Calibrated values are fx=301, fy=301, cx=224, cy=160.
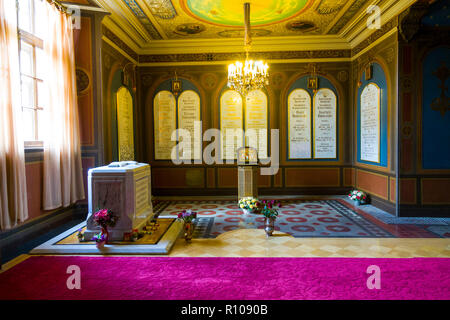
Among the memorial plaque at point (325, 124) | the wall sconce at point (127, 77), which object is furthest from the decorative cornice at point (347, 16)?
the wall sconce at point (127, 77)

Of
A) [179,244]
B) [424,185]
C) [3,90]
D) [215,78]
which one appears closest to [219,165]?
[215,78]

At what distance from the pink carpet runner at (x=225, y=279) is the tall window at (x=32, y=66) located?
1952mm

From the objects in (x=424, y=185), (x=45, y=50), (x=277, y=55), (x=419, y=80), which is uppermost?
(x=277, y=55)

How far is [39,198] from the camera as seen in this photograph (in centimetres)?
422

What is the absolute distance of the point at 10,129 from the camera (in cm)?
341

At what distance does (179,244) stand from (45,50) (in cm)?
329

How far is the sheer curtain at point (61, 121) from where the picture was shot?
427 centimetres

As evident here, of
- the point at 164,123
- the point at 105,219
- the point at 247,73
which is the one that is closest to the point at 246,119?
the point at 164,123

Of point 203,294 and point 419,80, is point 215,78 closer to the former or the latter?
point 419,80

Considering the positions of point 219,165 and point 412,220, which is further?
point 219,165

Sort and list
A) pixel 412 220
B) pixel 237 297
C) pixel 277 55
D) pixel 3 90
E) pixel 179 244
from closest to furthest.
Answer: pixel 237 297 < pixel 3 90 < pixel 179 244 < pixel 412 220 < pixel 277 55

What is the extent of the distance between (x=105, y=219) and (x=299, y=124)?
17.2 ft

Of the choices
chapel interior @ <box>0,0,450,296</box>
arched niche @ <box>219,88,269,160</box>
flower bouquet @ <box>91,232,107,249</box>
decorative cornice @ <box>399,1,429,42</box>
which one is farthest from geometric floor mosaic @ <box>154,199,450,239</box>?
decorative cornice @ <box>399,1,429,42</box>

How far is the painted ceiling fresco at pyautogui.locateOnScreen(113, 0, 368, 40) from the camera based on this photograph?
5.30 metres
